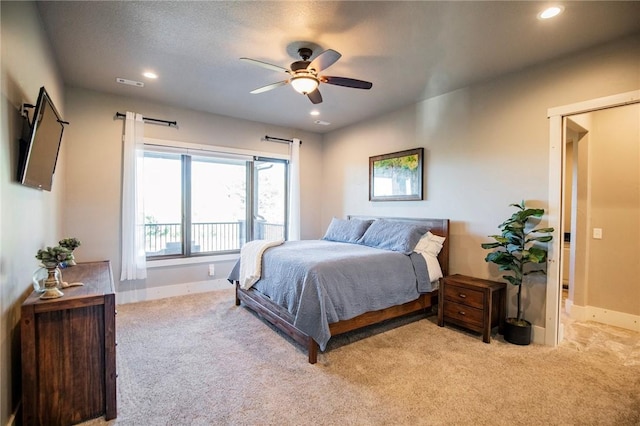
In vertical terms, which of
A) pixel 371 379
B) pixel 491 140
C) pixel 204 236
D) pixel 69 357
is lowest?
pixel 371 379

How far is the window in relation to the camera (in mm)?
4578

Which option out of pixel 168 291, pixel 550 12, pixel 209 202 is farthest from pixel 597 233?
pixel 168 291

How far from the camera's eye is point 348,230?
4.53 meters

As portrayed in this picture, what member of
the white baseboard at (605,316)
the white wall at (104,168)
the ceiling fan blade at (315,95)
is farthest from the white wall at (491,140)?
the white wall at (104,168)

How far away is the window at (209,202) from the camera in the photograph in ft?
15.0

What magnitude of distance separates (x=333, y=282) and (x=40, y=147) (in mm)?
2401

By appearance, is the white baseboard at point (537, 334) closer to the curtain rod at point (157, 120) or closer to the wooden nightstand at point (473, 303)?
the wooden nightstand at point (473, 303)

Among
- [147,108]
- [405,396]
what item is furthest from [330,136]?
[405,396]

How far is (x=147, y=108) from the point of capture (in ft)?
14.1

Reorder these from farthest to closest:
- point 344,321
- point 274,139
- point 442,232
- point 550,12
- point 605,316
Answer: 1. point 274,139
2. point 442,232
3. point 605,316
4. point 344,321
5. point 550,12

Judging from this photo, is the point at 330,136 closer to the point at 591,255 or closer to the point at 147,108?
the point at 147,108

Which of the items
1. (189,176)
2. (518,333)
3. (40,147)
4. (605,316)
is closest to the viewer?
(40,147)

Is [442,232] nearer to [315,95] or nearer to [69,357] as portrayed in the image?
[315,95]

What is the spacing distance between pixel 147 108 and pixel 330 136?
9.97 ft
